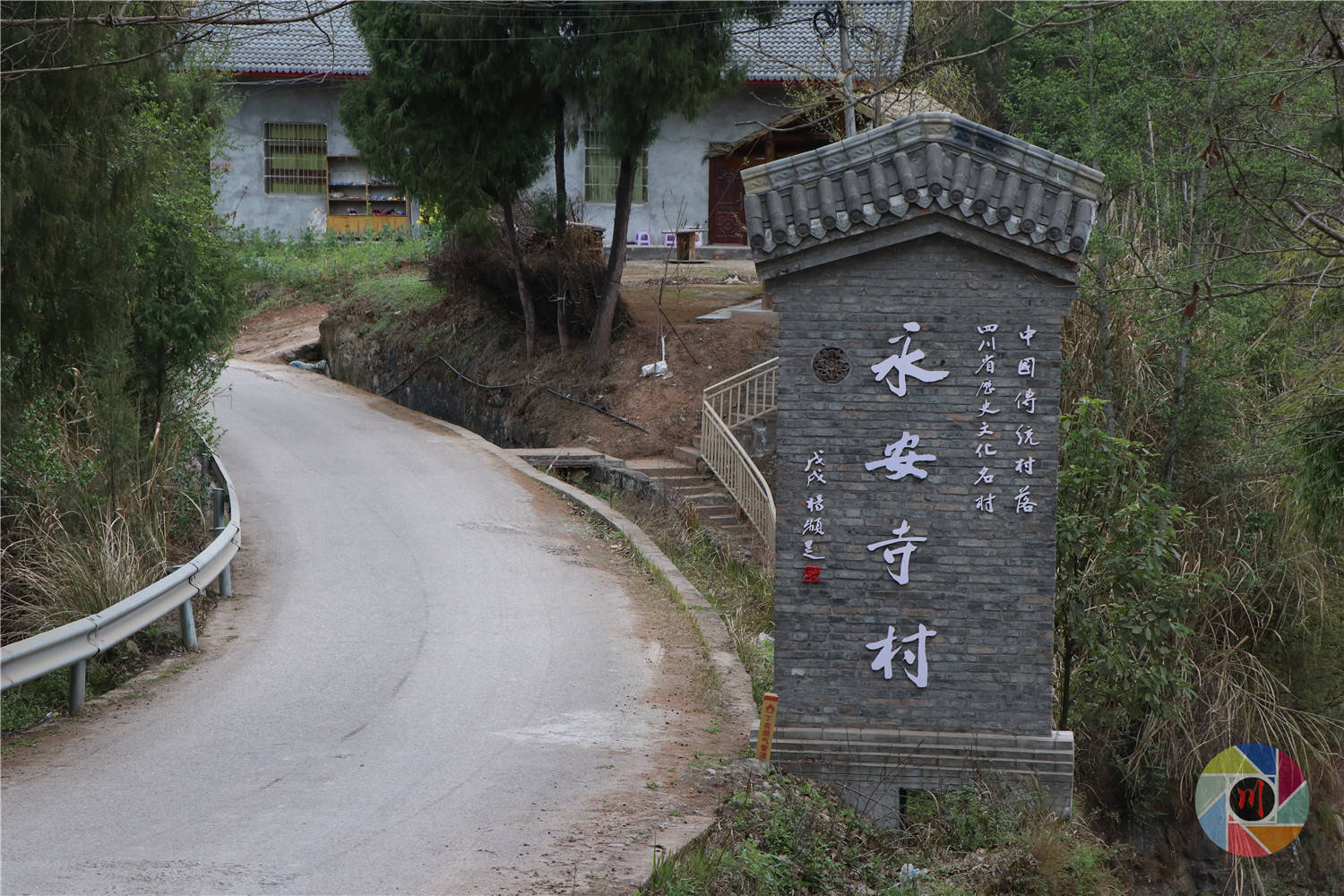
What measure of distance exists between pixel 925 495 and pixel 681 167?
24.3m

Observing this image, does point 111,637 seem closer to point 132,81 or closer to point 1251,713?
A: point 132,81

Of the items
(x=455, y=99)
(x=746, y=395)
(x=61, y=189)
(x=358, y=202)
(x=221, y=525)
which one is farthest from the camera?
(x=358, y=202)

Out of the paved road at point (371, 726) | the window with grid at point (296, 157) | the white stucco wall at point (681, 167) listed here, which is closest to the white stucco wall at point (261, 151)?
the window with grid at point (296, 157)

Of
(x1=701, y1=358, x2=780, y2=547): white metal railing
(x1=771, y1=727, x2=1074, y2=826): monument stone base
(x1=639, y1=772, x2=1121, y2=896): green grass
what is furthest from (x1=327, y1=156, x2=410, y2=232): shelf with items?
(x1=639, y1=772, x2=1121, y2=896): green grass

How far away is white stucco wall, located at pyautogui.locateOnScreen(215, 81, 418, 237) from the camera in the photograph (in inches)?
1277

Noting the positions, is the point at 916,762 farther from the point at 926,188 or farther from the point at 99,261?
the point at 99,261

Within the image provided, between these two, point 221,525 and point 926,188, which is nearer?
point 926,188

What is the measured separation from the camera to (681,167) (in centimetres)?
3172

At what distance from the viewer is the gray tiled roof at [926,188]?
27.2 ft

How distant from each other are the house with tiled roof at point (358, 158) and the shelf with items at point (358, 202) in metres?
0.02

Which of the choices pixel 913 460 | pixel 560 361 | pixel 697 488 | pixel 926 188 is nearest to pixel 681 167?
pixel 560 361

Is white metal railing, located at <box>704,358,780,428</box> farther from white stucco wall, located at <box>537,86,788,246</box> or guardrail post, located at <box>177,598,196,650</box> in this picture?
white stucco wall, located at <box>537,86,788,246</box>

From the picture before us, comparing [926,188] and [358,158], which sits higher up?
[358,158]

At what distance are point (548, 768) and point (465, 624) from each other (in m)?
3.61
